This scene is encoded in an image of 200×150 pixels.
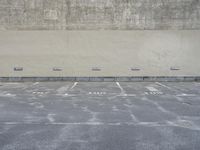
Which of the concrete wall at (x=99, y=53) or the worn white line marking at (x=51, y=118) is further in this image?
the concrete wall at (x=99, y=53)

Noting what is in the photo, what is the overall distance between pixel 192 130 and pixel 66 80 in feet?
42.9

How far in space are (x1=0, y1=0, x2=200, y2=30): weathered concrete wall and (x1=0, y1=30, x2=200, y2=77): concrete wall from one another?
0.46m

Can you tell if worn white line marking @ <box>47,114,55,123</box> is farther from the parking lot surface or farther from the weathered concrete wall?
the weathered concrete wall

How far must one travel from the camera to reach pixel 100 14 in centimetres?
1936

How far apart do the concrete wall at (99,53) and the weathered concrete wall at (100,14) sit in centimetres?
46

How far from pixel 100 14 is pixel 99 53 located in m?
2.46

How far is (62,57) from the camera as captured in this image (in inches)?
754

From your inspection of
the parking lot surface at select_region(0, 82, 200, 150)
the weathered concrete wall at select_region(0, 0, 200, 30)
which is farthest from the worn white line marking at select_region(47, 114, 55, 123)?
the weathered concrete wall at select_region(0, 0, 200, 30)

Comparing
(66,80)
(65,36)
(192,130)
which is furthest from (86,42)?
(192,130)

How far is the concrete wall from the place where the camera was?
62.5 ft

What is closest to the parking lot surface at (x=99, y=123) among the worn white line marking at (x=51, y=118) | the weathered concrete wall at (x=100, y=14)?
the worn white line marking at (x=51, y=118)

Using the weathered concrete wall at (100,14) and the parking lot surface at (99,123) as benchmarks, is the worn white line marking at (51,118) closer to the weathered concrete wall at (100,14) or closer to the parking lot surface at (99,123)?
the parking lot surface at (99,123)

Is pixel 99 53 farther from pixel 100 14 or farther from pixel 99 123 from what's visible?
pixel 99 123

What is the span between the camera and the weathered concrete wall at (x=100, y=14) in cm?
1925
